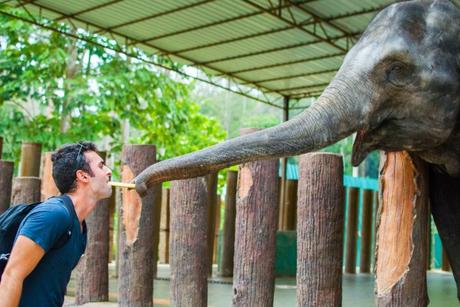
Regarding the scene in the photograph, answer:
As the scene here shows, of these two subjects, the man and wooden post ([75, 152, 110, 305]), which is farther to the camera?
wooden post ([75, 152, 110, 305])

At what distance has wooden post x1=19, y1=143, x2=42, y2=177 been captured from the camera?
5.57 m

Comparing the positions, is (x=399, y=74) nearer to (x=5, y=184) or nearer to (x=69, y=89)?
(x=5, y=184)

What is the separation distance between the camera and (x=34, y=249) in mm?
2021

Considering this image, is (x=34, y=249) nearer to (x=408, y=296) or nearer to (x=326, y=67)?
(x=408, y=296)

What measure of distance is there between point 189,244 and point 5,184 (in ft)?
6.05

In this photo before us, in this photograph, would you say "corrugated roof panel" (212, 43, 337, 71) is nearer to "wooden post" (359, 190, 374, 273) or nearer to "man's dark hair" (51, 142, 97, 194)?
"wooden post" (359, 190, 374, 273)

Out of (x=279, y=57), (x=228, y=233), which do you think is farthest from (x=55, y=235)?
(x=279, y=57)

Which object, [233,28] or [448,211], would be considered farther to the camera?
[233,28]

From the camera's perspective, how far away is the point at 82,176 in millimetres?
2314

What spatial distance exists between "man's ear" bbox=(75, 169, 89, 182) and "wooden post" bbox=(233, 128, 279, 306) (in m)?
1.10

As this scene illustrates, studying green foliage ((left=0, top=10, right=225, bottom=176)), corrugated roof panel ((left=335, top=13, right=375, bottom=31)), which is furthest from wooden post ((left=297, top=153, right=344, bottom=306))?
green foliage ((left=0, top=10, right=225, bottom=176))

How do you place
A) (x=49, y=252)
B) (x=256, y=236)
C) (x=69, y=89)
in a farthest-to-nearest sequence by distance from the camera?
1. (x=69, y=89)
2. (x=256, y=236)
3. (x=49, y=252)

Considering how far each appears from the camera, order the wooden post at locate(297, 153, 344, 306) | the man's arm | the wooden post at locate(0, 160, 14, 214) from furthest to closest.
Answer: the wooden post at locate(0, 160, 14, 214), the wooden post at locate(297, 153, 344, 306), the man's arm

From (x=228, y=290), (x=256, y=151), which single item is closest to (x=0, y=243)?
(x=256, y=151)
